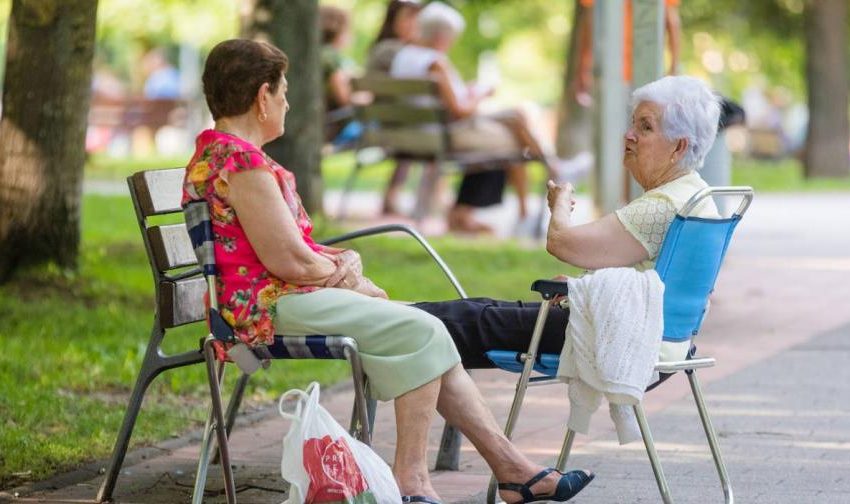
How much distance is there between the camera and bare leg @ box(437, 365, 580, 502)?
15.7 ft

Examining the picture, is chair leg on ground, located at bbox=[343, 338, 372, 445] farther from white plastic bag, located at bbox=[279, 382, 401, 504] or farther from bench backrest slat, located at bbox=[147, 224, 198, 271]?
bench backrest slat, located at bbox=[147, 224, 198, 271]

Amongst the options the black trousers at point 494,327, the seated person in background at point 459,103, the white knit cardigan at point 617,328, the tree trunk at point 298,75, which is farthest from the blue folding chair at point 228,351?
the seated person in background at point 459,103

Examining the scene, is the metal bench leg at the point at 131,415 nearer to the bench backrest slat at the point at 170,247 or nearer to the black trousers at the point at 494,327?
the bench backrest slat at the point at 170,247

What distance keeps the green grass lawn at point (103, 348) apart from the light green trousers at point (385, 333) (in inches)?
50.2

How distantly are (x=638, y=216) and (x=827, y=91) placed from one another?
2232 centimetres

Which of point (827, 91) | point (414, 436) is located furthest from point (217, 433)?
point (827, 91)

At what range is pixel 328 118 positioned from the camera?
15047 mm

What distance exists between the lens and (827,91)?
86.6 ft

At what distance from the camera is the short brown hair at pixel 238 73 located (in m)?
4.73

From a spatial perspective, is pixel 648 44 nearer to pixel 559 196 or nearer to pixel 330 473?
pixel 559 196

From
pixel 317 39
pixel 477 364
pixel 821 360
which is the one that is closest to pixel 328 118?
pixel 317 39

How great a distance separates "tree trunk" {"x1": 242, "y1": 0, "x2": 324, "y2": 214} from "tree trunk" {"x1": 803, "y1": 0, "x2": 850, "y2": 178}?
50.8 feet

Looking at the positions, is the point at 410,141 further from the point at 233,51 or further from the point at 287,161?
the point at 233,51

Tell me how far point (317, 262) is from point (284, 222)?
0.52ft
